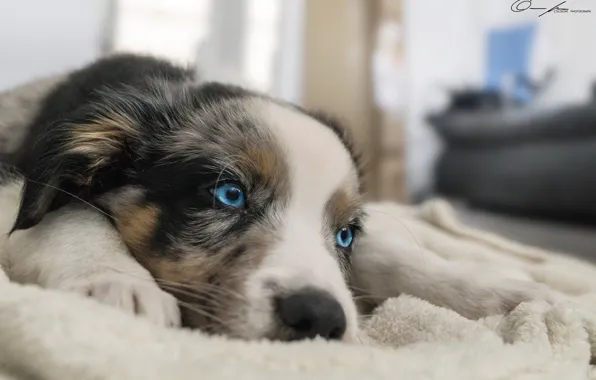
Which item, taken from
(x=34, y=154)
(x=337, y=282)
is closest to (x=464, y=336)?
(x=337, y=282)

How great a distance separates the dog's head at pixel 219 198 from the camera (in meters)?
1.04

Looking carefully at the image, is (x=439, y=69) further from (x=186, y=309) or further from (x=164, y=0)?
(x=186, y=309)

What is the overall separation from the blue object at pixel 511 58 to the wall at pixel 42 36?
94.7 inches

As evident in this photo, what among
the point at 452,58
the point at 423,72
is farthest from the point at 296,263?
the point at 423,72

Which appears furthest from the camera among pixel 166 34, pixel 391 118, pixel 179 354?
pixel 391 118

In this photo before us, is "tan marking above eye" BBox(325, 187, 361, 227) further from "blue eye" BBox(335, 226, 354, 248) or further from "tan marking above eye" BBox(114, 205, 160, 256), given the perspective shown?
"tan marking above eye" BBox(114, 205, 160, 256)

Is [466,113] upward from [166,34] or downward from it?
downward

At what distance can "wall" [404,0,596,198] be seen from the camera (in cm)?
373

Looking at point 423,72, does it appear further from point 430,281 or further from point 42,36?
point 430,281

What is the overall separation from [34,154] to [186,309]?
44 cm

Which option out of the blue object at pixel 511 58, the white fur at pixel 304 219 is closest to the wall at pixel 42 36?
the white fur at pixel 304 219

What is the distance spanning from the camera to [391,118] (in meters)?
5.89
